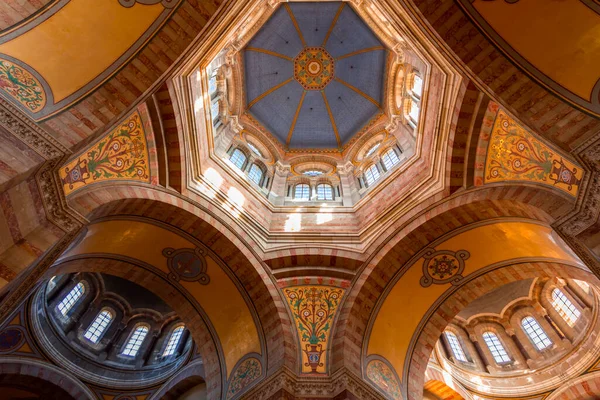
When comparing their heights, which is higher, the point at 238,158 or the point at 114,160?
the point at 238,158

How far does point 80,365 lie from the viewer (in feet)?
48.4

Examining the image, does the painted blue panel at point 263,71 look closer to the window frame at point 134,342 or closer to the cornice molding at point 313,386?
the window frame at point 134,342

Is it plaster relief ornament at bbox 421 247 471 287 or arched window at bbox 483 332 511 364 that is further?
arched window at bbox 483 332 511 364

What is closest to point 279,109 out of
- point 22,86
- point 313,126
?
point 313,126

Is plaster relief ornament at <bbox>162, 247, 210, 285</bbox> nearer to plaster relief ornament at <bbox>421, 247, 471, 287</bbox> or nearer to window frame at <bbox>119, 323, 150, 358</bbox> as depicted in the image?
plaster relief ornament at <bbox>421, 247, 471, 287</bbox>

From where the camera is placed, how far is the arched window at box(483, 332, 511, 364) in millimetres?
16292

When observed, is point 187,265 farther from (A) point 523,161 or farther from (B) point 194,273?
(A) point 523,161

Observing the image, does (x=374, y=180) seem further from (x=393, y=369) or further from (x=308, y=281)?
(x=393, y=369)

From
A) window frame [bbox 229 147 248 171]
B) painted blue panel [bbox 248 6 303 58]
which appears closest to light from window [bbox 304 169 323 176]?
window frame [bbox 229 147 248 171]

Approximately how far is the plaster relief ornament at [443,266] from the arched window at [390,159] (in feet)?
13.0

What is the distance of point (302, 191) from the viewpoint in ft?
49.8

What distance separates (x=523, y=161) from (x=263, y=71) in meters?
12.5

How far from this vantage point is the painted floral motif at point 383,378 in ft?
31.4

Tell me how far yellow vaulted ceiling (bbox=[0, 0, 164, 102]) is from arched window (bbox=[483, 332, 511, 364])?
1661 centimetres
